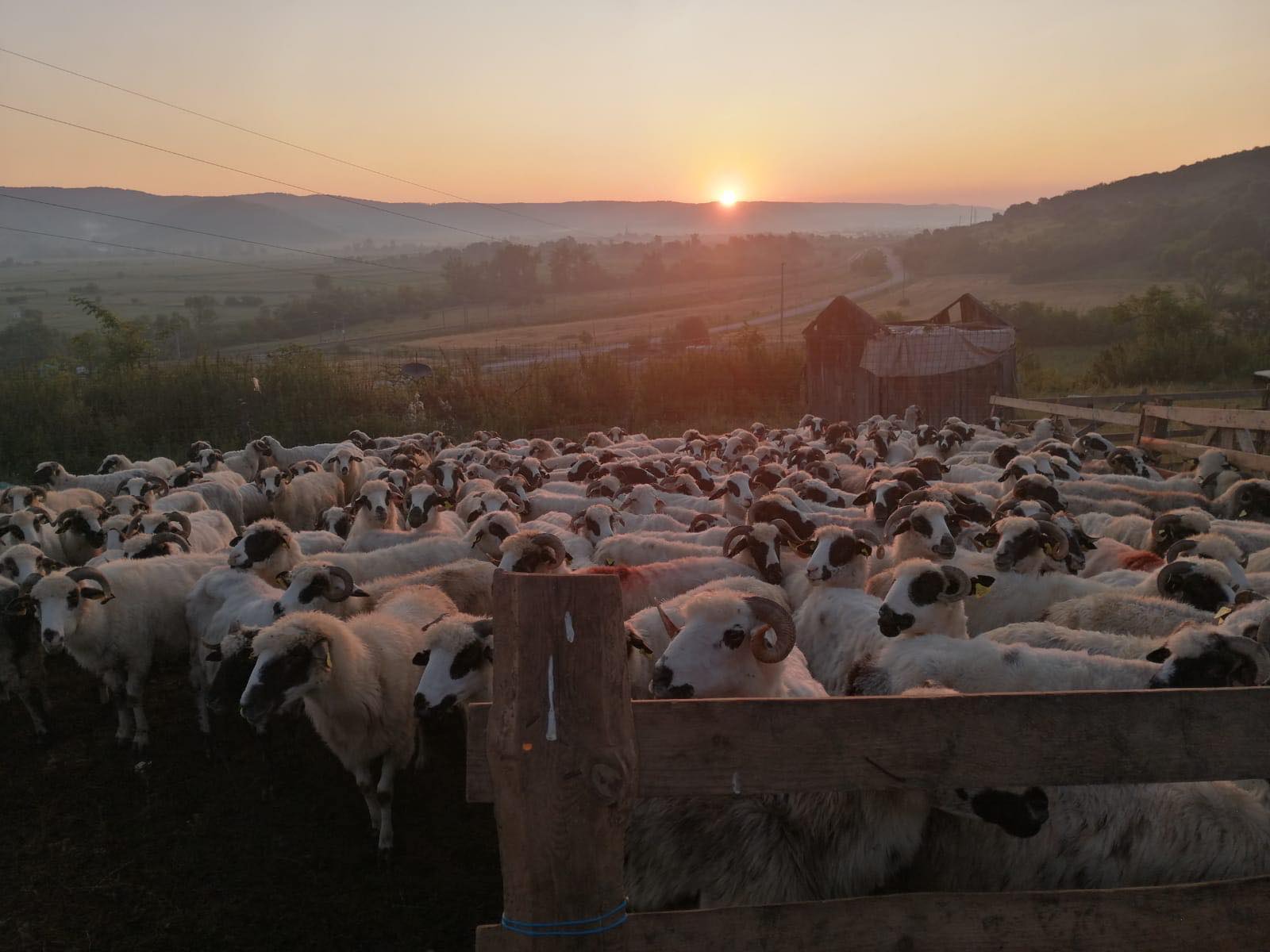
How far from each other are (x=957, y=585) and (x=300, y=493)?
1160 centimetres

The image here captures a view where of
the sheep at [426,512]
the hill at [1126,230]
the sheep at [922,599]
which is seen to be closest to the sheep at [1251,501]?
the sheep at [922,599]

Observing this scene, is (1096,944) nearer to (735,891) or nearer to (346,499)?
(735,891)

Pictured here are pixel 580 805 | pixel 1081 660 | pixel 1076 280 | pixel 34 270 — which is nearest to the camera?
pixel 580 805

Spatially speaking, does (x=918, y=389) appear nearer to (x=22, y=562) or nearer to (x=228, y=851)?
(x=22, y=562)

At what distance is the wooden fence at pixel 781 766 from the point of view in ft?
6.47

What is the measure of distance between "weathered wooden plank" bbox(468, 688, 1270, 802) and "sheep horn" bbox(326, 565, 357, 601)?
15.6 feet

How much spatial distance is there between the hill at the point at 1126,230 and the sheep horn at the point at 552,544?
3323 inches

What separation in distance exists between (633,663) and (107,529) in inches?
314

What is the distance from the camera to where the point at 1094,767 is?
218 cm

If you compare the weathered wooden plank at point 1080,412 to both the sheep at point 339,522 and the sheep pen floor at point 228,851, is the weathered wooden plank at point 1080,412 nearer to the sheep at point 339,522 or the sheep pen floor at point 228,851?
the sheep at point 339,522

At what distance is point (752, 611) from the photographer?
13.9ft

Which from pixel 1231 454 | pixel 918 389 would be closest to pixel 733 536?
pixel 1231 454

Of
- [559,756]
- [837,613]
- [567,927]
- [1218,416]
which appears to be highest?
[559,756]

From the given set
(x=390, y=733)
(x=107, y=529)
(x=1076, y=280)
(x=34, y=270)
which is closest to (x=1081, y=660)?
(x=390, y=733)
